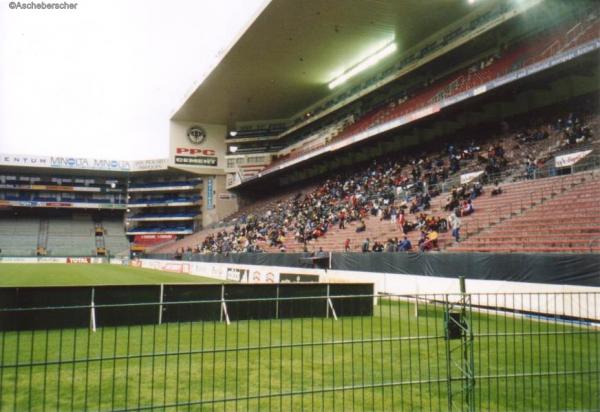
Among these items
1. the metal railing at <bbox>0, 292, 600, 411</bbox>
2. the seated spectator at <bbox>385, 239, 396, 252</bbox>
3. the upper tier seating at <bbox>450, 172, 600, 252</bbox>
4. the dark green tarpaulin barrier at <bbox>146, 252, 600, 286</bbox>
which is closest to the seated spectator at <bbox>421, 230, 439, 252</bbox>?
the upper tier seating at <bbox>450, 172, 600, 252</bbox>

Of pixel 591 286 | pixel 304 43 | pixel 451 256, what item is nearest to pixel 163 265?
pixel 304 43

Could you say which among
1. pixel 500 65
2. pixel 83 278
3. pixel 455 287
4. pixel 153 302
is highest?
pixel 500 65

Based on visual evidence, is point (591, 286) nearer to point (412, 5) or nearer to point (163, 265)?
point (412, 5)

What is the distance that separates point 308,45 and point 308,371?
34.2m

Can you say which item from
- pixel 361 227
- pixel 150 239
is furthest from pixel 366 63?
pixel 150 239

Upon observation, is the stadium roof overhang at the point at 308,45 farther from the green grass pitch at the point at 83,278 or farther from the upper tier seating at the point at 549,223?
the green grass pitch at the point at 83,278

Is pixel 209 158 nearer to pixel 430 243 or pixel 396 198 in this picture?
pixel 396 198

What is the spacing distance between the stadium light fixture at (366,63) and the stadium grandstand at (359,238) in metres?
0.21

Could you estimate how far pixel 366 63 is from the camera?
39.3 meters

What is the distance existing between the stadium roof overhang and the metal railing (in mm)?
24807

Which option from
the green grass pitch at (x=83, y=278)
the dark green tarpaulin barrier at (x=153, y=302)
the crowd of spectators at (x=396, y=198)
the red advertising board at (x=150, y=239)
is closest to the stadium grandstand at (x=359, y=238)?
the dark green tarpaulin barrier at (x=153, y=302)

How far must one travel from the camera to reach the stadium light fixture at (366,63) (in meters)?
36.3

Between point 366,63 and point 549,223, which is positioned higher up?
point 366,63

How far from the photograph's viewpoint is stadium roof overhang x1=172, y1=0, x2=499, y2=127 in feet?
103
